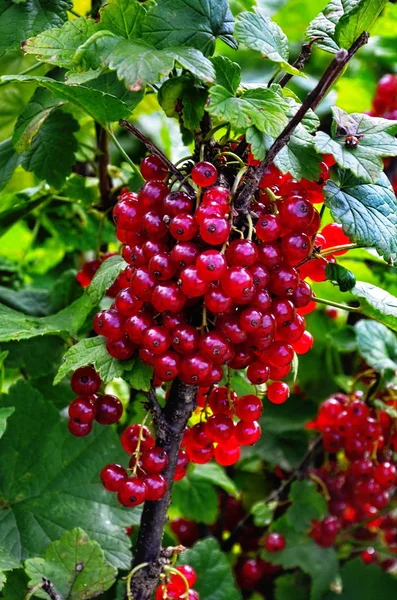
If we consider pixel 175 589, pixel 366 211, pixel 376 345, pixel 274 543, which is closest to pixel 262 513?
pixel 274 543

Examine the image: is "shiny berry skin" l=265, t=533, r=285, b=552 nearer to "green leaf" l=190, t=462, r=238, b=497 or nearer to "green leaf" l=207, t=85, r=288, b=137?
"green leaf" l=190, t=462, r=238, b=497

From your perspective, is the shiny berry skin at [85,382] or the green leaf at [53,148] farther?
the green leaf at [53,148]

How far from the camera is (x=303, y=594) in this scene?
1226 millimetres

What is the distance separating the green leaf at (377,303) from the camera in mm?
648

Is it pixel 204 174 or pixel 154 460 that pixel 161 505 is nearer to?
pixel 154 460

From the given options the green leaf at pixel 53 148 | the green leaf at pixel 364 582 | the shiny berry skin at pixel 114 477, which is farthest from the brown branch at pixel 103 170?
the green leaf at pixel 364 582

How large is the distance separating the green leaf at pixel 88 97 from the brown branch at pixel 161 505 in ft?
0.89

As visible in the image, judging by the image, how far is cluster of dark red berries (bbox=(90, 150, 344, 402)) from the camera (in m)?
0.56

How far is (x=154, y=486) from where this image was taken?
0.63m

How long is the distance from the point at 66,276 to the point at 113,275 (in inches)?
15.4

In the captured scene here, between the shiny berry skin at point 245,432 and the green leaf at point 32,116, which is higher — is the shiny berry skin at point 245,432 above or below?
below

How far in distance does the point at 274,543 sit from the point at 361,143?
2.63ft

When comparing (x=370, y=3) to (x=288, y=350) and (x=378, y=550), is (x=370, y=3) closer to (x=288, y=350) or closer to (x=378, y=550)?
(x=288, y=350)

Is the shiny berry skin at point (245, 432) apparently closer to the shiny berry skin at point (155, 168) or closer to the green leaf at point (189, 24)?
the shiny berry skin at point (155, 168)
